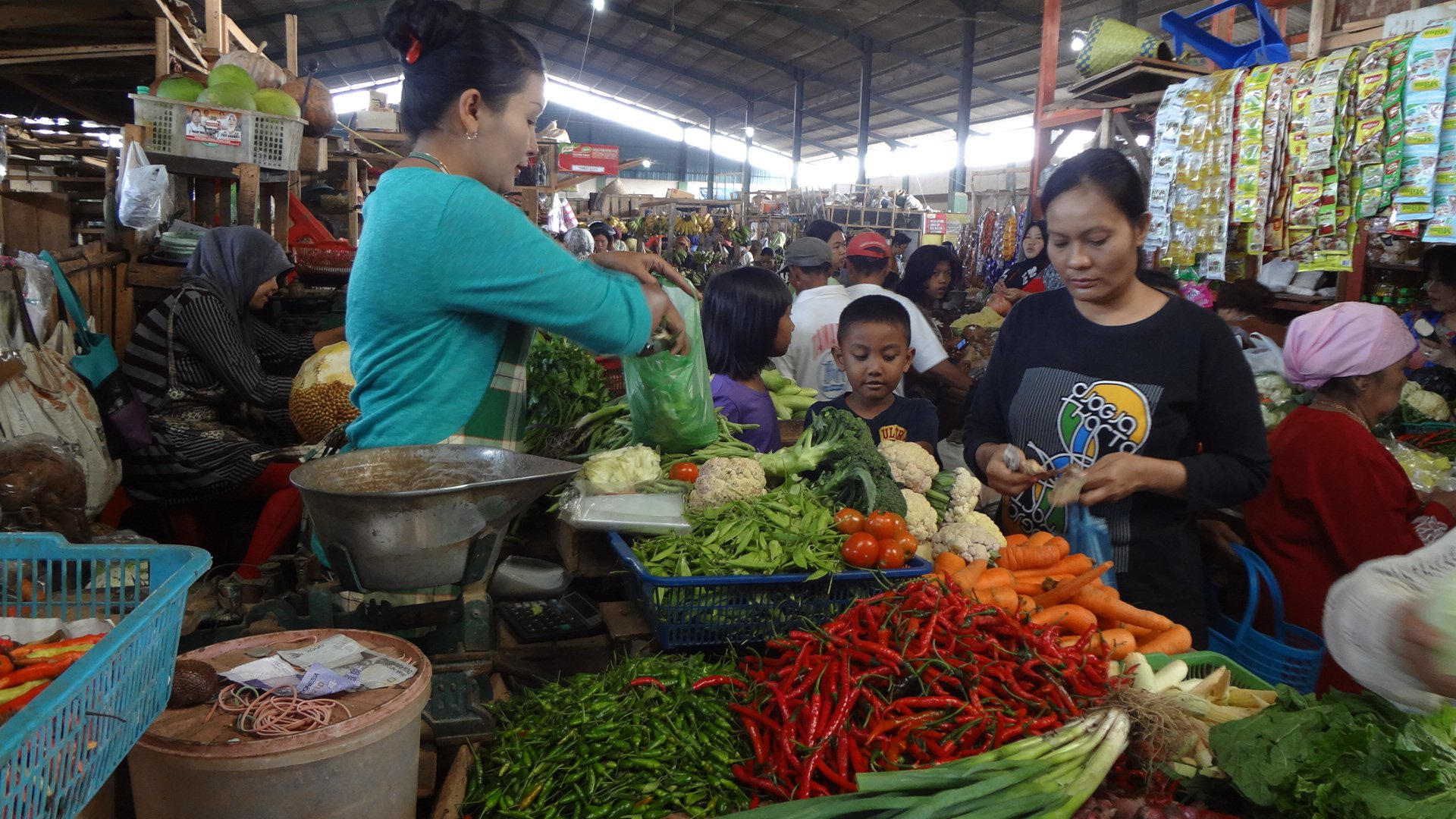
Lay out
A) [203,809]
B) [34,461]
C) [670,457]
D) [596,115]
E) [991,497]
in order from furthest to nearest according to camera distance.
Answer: [596,115] < [991,497] < [34,461] < [670,457] < [203,809]

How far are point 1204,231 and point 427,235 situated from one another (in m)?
3.94

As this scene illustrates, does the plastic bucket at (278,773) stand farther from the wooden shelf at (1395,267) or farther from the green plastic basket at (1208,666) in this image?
the wooden shelf at (1395,267)

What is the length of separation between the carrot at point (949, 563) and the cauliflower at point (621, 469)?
2.80 ft

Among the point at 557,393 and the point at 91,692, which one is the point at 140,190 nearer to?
the point at 557,393

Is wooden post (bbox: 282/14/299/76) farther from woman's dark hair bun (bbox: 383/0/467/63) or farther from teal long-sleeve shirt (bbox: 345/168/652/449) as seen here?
teal long-sleeve shirt (bbox: 345/168/652/449)

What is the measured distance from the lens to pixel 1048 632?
192 cm

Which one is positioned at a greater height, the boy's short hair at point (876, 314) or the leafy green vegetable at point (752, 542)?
the boy's short hair at point (876, 314)

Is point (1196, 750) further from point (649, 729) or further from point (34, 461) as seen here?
point (34, 461)

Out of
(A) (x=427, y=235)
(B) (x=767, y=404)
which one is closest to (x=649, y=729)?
(A) (x=427, y=235)

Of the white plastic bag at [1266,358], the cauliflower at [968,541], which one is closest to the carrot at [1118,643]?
the cauliflower at [968,541]

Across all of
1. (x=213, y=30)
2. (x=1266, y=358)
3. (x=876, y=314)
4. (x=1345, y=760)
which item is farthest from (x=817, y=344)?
(x=213, y=30)

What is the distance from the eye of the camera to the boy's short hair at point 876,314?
3.54 metres

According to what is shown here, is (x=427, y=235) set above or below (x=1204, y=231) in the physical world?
below

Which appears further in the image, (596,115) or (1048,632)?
(596,115)
